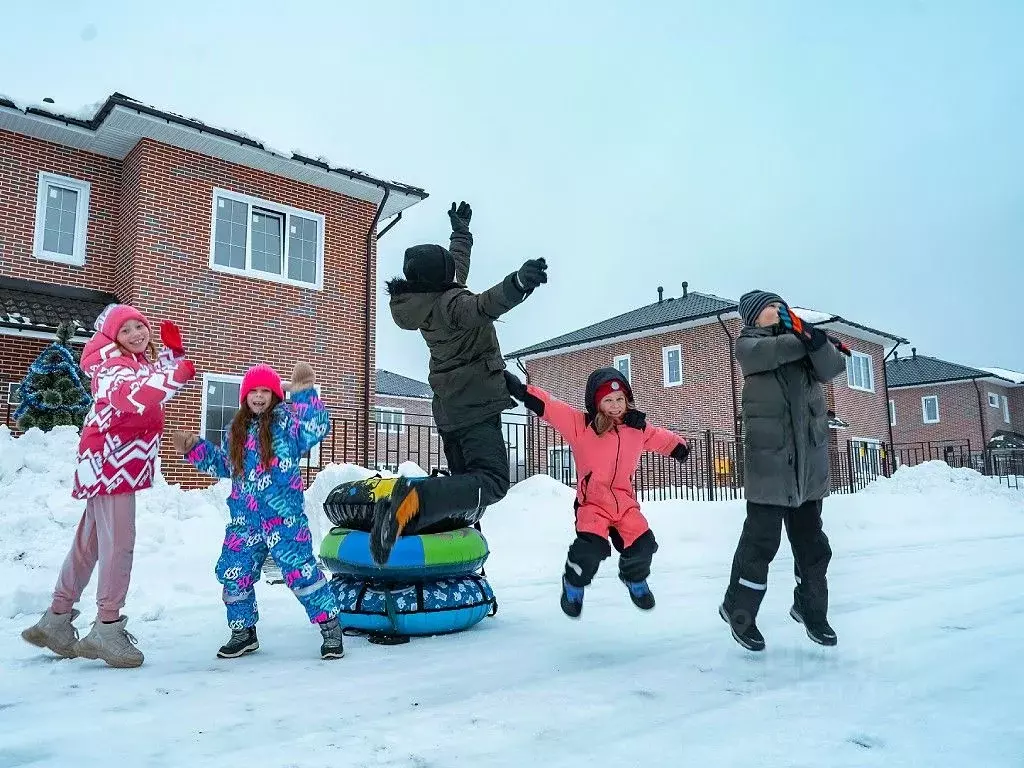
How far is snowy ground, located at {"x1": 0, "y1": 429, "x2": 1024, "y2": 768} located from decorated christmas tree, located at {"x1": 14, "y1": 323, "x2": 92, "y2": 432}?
3.21m

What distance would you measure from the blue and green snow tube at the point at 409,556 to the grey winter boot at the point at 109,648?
1040 mm

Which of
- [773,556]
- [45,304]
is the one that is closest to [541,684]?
[773,556]

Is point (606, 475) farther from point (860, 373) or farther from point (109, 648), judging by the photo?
point (860, 373)

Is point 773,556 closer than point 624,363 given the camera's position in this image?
Yes

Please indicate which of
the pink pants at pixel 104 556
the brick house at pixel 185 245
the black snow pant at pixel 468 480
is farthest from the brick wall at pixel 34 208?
the black snow pant at pixel 468 480

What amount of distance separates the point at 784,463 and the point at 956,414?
3647 centimetres

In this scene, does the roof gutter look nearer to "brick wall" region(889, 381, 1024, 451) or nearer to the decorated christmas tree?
the decorated christmas tree

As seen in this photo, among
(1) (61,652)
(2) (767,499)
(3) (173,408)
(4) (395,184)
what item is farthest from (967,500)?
(1) (61,652)

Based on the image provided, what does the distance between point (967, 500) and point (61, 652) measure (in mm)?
16071

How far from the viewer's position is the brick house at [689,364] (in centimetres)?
2155

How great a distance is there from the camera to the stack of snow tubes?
143 inches

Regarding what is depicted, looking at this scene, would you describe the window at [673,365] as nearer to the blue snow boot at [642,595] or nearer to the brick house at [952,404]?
the brick house at [952,404]

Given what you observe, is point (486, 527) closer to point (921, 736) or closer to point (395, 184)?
point (921, 736)

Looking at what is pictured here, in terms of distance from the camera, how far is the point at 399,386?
3562 cm
